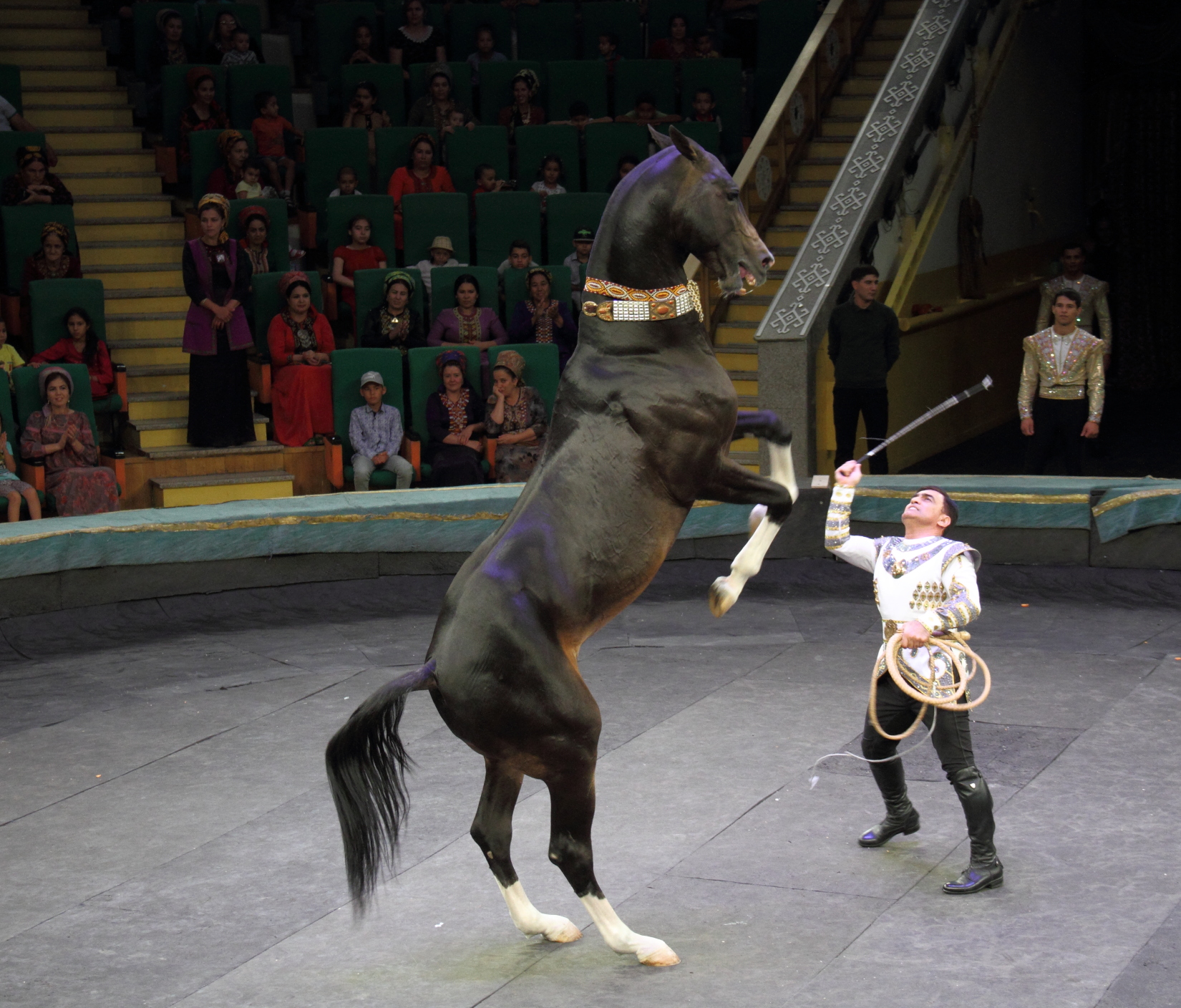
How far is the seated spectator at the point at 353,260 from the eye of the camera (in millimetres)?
12461

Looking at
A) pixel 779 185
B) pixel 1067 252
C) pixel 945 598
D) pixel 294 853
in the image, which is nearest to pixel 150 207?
pixel 779 185

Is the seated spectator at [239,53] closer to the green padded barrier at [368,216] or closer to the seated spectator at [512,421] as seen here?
the green padded barrier at [368,216]

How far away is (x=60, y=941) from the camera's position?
520cm

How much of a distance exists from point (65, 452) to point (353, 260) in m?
3.07

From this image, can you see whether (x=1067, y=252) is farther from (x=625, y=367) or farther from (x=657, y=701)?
(x=625, y=367)

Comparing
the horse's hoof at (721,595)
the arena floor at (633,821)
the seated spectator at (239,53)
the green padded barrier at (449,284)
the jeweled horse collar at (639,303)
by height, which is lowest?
the arena floor at (633,821)

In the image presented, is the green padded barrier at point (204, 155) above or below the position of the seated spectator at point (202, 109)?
below

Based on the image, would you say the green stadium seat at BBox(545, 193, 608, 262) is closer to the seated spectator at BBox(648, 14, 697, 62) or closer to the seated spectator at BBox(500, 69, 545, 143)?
the seated spectator at BBox(500, 69, 545, 143)

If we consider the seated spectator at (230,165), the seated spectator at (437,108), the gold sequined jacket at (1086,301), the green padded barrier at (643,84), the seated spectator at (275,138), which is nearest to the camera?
the gold sequined jacket at (1086,301)

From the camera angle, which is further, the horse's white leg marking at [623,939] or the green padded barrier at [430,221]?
the green padded barrier at [430,221]

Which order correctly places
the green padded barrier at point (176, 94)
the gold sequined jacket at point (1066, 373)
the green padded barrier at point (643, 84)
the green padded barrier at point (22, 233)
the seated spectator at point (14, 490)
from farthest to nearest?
the green padded barrier at point (643, 84) → the green padded barrier at point (176, 94) → the green padded barrier at point (22, 233) → the gold sequined jacket at point (1066, 373) → the seated spectator at point (14, 490)

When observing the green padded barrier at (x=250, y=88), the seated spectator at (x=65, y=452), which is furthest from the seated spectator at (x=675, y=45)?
the seated spectator at (x=65, y=452)

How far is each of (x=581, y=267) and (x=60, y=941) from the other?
8606mm

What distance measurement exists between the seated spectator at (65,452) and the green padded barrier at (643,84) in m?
6.35
